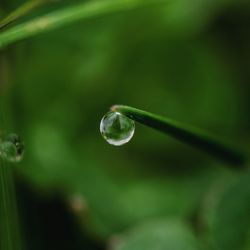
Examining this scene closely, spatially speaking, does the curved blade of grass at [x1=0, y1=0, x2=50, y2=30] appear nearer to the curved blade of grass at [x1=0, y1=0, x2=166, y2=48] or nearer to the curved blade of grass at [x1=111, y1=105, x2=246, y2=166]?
the curved blade of grass at [x1=0, y1=0, x2=166, y2=48]

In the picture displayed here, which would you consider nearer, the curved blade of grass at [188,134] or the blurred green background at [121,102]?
the curved blade of grass at [188,134]

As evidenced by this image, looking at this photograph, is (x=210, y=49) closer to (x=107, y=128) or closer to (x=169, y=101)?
(x=169, y=101)

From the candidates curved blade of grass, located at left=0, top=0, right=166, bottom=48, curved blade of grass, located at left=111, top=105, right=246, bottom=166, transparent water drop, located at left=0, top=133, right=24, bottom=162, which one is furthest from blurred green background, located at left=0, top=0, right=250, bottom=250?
transparent water drop, located at left=0, top=133, right=24, bottom=162

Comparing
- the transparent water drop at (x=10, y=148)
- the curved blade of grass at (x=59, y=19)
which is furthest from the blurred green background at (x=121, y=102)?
the transparent water drop at (x=10, y=148)

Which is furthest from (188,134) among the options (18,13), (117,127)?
(18,13)

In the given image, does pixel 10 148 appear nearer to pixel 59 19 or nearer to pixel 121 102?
pixel 59 19

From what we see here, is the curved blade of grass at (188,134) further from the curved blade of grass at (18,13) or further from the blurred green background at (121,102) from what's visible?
the curved blade of grass at (18,13)
